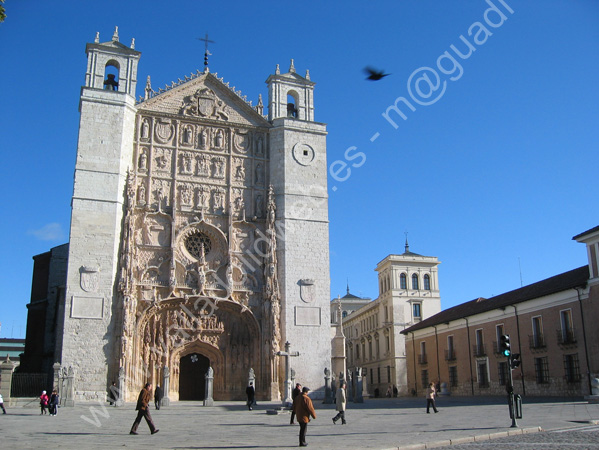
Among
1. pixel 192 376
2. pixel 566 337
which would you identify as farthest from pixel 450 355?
pixel 192 376

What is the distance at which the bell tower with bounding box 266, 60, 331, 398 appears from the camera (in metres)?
28.9

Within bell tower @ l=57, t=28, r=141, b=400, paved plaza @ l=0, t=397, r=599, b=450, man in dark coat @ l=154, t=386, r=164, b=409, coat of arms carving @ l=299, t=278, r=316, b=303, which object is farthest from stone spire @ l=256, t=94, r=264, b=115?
paved plaza @ l=0, t=397, r=599, b=450

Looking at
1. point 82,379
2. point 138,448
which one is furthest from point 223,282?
point 138,448

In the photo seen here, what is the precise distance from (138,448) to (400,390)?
4108 centimetres

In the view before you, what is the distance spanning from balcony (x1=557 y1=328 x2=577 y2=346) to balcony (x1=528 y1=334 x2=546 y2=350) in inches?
45.7

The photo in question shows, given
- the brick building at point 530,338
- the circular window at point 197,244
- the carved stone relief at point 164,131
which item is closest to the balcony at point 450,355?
the brick building at point 530,338

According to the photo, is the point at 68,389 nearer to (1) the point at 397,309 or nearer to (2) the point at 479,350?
(2) the point at 479,350

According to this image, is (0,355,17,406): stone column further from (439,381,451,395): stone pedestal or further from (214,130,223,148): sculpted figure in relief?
(439,381,451,395): stone pedestal

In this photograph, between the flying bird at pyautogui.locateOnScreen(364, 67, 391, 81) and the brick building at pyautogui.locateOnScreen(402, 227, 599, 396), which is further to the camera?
the brick building at pyautogui.locateOnScreen(402, 227, 599, 396)

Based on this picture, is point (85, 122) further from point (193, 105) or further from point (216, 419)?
point (216, 419)

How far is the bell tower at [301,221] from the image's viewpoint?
2894 cm

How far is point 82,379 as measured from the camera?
25.3 meters

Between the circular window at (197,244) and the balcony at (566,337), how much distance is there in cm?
1650

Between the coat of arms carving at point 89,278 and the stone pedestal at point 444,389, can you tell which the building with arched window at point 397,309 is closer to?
the stone pedestal at point 444,389
